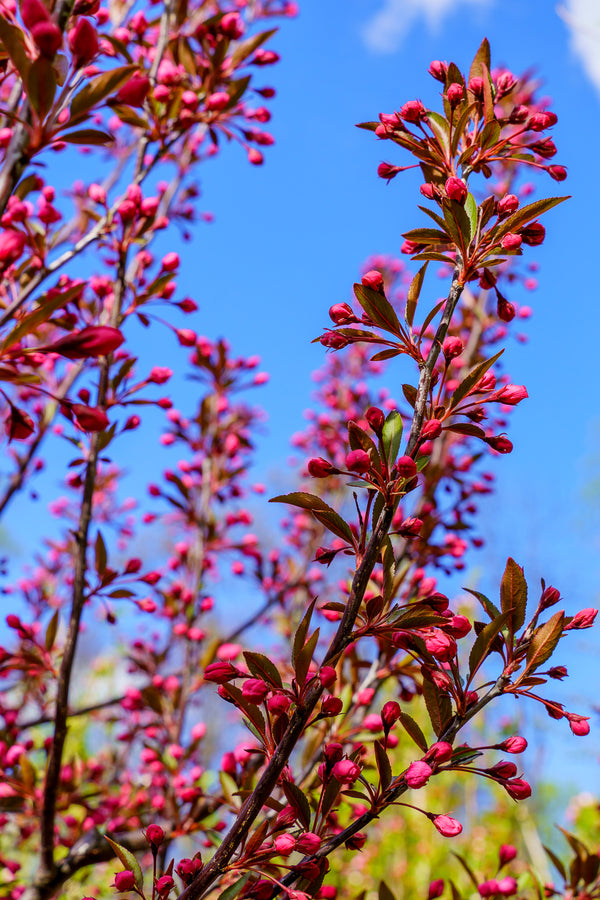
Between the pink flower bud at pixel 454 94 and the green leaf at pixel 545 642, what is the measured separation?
106 centimetres

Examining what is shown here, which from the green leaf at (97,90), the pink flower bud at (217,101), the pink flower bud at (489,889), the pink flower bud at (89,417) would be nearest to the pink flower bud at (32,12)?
the green leaf at (97,90)

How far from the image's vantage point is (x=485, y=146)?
1445 millimetres

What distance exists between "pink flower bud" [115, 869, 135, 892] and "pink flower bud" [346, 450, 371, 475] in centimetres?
74

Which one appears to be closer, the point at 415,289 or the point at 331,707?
the point at 331,707

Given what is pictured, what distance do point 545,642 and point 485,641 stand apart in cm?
11

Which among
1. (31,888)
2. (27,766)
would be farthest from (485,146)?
(31,888)

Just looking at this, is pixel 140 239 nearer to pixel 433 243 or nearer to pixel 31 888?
pixel 433 243

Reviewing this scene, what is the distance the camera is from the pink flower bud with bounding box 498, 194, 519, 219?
1377 mm

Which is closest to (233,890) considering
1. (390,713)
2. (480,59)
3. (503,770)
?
(390,713)

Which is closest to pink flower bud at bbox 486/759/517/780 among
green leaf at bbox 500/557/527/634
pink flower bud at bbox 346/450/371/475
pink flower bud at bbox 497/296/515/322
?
green leaf at bbox 500/557/527/634

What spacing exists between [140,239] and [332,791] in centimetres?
179

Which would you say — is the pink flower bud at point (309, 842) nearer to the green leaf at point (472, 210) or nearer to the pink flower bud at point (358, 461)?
the pink flower bud at point (358, 461)

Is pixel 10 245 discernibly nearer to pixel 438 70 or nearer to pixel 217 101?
pixel 438 70

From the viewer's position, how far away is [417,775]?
1.14 metres
